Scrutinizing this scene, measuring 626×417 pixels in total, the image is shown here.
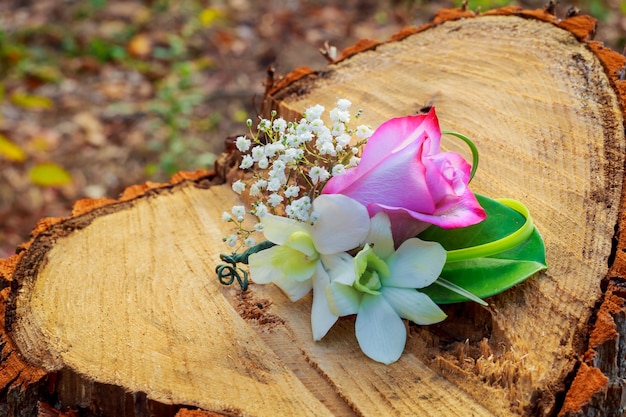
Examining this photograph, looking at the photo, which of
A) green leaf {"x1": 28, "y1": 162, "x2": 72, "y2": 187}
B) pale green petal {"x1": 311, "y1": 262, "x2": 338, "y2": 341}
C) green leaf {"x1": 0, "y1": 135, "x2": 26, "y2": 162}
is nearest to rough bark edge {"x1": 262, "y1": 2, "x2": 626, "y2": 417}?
pale green petal {"x1": 311, "y1": 262, "x2": 338, "y2": 341}

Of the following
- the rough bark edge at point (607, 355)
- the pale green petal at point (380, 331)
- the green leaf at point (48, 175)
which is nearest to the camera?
the rough bark edge at point (607, 355)

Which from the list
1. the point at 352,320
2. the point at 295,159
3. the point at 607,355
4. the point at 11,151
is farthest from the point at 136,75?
the point at 607,355

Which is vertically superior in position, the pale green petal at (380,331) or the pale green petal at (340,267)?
the pale green petal at (340,267)

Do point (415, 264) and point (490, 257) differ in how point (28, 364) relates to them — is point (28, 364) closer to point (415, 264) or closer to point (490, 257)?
point (415, 264)

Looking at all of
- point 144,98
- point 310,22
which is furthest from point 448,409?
point 310,22

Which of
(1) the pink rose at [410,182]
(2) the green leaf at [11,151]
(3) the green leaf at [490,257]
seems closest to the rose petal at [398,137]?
(1) the pink rose at [410,182]

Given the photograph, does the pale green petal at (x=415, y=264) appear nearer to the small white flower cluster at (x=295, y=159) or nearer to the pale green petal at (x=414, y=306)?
the pale green petal at (x=414, y=306)
